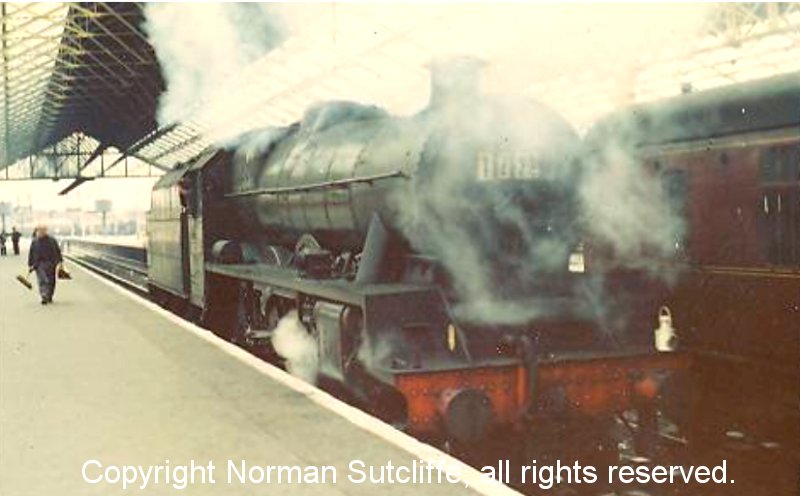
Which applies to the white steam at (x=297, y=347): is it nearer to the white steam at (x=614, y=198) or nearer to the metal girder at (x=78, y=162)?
the white steam at (x=614, y=198)

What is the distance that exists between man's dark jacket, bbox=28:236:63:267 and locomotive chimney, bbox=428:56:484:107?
11.0 meters

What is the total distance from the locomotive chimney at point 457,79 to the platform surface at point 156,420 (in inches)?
99.2

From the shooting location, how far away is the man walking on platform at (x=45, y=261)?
1570 centimetres

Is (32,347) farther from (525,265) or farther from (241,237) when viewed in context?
(525,265)

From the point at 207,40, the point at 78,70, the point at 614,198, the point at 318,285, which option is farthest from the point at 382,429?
the point at 78,70

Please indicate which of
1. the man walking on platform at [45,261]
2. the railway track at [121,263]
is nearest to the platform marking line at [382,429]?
the man walking on platform at [45,261]

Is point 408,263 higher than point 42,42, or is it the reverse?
point 42,42

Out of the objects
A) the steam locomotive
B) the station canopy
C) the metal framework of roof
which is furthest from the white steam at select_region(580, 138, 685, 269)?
the metal framework of roof

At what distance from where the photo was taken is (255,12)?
11.0 metres

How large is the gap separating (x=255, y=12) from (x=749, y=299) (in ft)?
21.8

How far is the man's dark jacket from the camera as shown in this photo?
52.0 ft

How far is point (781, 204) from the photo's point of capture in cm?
784

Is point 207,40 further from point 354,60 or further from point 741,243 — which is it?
point 741,243

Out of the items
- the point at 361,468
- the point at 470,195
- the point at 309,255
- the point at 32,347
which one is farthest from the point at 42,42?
the point at 361,468
